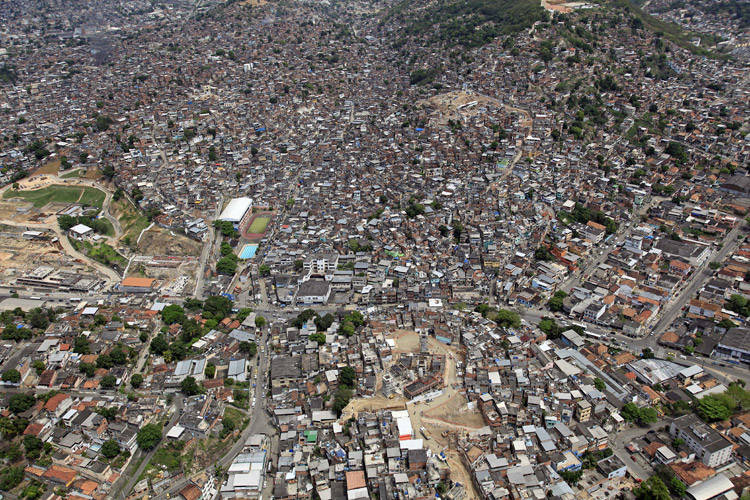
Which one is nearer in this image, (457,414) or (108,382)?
(457,414)

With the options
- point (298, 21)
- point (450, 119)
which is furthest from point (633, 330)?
point (298, 21)

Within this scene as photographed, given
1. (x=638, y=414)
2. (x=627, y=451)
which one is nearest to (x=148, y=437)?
(x=627, y=451)

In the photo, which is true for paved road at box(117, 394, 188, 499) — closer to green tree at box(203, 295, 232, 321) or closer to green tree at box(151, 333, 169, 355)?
green tree at box(151, 333, 169, 355)

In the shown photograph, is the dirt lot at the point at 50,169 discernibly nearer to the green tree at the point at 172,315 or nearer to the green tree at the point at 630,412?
the green tree at the point at 172,315

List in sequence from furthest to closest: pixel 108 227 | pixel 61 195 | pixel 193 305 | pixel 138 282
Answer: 1. pixel 61 195
2. pixel 108 227
3. pixel 138 282
4. pixel 193 305

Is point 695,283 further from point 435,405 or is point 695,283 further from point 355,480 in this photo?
point 355,480

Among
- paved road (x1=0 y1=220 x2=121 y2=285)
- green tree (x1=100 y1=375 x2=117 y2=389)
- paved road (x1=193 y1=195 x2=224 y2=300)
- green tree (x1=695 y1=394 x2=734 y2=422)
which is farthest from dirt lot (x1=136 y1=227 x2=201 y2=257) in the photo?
green tree (x1=695 y1=394 x2=734 y2=422)
